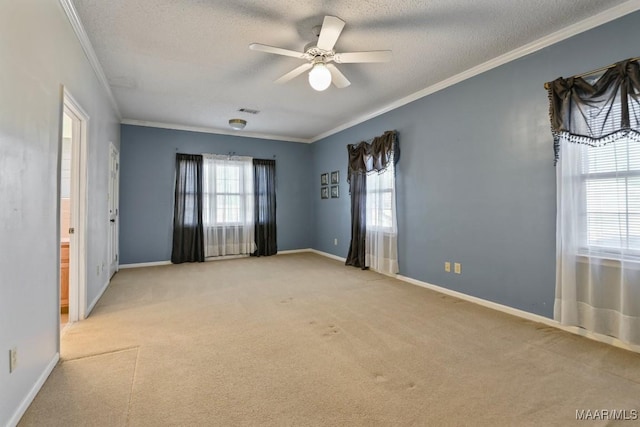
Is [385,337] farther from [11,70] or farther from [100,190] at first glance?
[100,190]

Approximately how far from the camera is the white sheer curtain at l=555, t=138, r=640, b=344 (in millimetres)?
2271

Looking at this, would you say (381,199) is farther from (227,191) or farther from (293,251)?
(227,191)

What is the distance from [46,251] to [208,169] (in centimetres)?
415

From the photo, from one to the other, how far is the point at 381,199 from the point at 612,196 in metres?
2.74

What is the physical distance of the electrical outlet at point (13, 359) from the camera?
153 centimetres

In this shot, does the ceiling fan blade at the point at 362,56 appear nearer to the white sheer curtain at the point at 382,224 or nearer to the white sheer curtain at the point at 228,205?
the white sheer curtain at the point at 382,224

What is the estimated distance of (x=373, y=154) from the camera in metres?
4.81

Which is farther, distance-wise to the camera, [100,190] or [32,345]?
[100,190]

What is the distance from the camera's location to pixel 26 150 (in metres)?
1.69

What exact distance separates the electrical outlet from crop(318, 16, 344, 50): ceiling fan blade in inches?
Answer: 106

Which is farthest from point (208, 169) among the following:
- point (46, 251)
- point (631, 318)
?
point (631, 318)

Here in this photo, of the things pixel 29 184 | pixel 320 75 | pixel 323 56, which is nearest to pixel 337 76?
pixel 323 56

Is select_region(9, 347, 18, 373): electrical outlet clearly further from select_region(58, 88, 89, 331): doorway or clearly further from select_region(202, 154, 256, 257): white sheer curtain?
select_region(202, 154, 256, 257): white sheer curtain

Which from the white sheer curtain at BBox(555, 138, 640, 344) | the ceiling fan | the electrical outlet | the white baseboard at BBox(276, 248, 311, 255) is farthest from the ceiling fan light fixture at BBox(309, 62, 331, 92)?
the white baseboard at BBox(276, 248, 311, 255)
